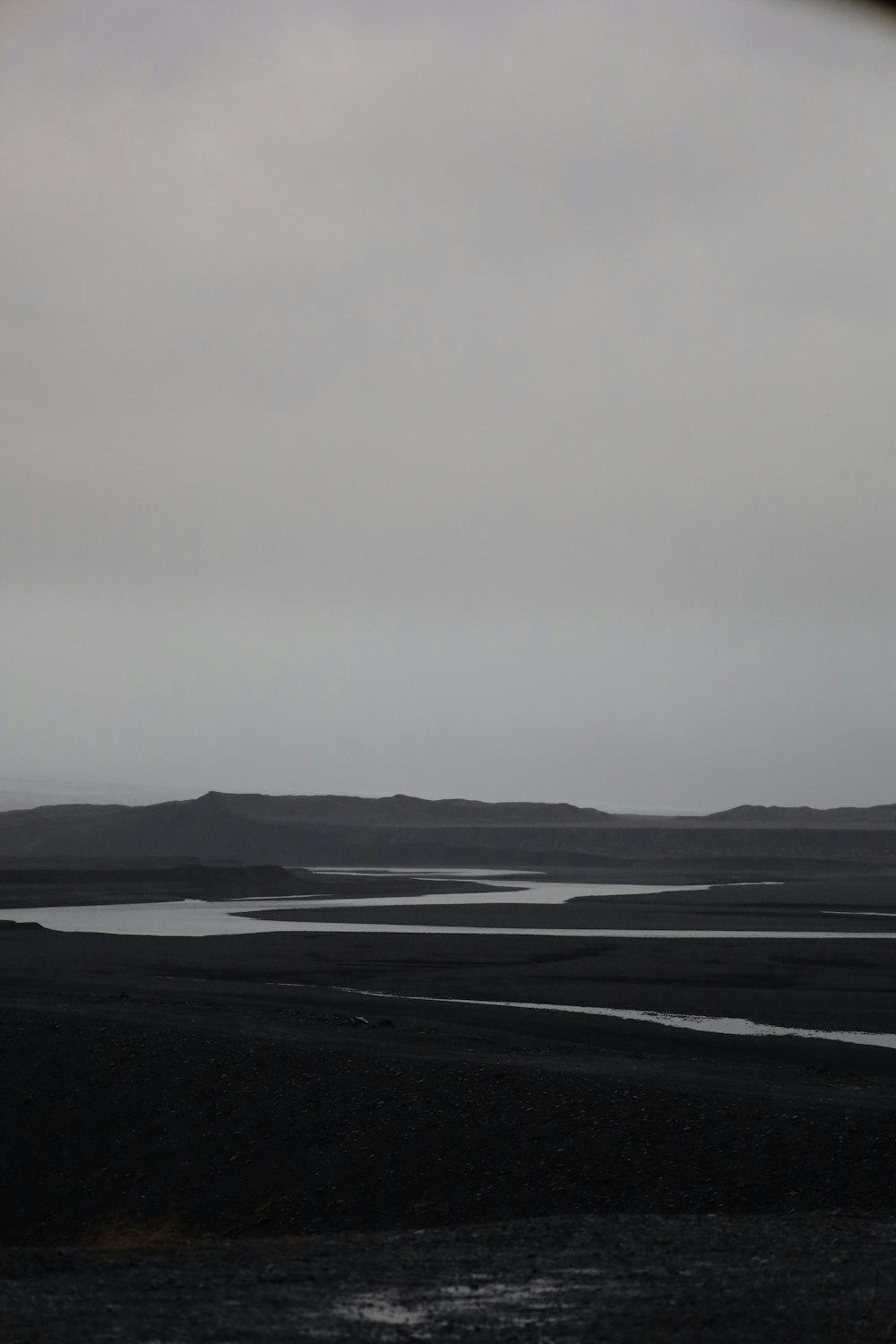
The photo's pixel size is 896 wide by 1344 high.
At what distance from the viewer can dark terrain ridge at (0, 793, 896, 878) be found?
106312 millimetres

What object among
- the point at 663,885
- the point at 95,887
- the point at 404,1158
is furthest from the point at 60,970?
the point at 663,885

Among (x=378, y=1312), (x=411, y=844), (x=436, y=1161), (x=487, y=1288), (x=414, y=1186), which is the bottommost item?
(x=414, y=1186)

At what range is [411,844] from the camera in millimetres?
117375

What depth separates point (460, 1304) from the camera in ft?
29.9

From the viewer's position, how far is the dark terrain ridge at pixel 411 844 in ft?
349

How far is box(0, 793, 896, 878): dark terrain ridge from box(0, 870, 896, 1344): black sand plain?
67.7 m

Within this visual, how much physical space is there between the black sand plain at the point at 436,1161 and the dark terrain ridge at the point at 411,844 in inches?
2664

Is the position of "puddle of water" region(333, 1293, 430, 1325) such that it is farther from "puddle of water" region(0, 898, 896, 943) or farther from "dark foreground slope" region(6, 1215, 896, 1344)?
"puddle of water" region(0, 898, 896, 943)

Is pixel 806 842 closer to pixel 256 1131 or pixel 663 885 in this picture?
pixel 663 885

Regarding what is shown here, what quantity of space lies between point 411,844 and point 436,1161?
102143 mm

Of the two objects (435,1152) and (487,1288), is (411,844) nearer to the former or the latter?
(435,1152)

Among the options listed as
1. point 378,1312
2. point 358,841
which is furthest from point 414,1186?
point 358,841

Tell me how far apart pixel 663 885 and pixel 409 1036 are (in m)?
57.9

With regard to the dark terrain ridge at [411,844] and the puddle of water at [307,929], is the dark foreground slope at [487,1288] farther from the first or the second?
the dark terrain ridge at [411,844]
